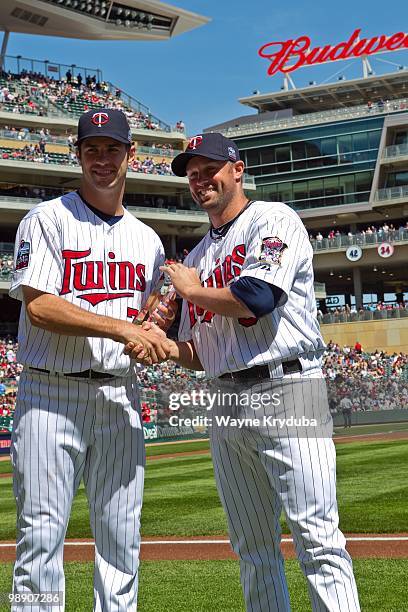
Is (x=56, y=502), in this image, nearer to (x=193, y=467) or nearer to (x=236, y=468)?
(x=236, y=468)

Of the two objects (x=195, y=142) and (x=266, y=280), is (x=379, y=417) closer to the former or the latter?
(x=195, y=142)

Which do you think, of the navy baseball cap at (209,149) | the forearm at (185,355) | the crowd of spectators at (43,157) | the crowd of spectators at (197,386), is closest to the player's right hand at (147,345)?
the forearm at (185,355)

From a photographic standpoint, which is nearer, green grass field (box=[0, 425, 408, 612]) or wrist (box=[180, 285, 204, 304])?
wrist (box=[180, 285, 204, 304])

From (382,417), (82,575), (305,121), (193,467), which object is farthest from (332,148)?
(82,575)

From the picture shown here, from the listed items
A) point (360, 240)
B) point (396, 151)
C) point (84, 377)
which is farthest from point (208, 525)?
point (396, 151)

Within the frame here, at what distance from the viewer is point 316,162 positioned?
52.7 m

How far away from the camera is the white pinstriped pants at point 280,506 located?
352cm

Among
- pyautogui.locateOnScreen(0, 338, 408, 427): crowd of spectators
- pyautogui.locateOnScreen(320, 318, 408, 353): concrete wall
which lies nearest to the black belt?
pyautogui.locateOnScreen(0, 338, 408, 427): crowd of spectators

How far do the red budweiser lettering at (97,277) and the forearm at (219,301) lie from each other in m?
0.39

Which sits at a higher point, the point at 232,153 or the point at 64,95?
the point at 64,95

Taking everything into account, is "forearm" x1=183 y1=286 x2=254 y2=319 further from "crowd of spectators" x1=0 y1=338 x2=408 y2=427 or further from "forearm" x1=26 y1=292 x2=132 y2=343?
"crowd of spectators" x1=0 y1=338 x2=408 y2=427

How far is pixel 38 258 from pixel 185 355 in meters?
0.89

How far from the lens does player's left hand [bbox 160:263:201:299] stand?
382 centimetres

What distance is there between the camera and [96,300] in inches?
156
